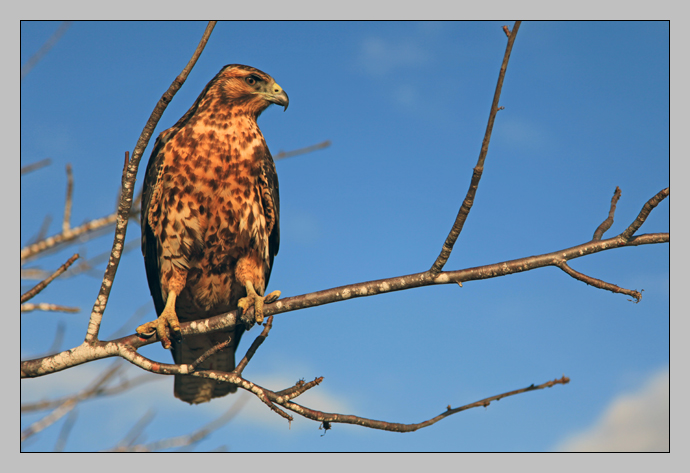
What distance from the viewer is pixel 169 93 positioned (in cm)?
346

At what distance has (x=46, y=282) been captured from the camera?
387 centimetres

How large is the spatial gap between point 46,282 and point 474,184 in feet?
9.59

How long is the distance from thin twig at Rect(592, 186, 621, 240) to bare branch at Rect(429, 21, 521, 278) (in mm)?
1210

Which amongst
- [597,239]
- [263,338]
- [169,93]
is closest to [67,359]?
[263,338]

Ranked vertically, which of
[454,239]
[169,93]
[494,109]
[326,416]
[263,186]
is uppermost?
[263,186]

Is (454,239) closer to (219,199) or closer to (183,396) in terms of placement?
(219,199)

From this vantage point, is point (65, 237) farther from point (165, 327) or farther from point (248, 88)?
point (248, 88)

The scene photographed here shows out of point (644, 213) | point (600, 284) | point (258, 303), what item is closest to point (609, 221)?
point (644, 213)

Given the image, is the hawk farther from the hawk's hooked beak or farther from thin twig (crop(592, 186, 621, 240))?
thin twig (crop(592, 186, 621, 240))

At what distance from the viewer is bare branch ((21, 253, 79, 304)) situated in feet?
12.5

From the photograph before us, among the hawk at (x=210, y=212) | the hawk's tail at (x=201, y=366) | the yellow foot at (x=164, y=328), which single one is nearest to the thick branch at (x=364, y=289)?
the yellow foot at (x=164, y=328)

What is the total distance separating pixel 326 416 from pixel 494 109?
225 centimetres

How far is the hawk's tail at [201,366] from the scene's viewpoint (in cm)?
588

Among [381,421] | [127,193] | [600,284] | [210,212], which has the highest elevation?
[210,212]
